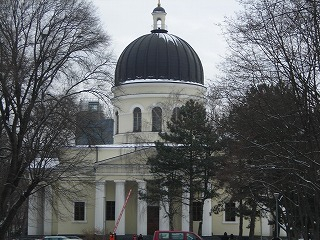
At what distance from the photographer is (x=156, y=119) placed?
6975 cm

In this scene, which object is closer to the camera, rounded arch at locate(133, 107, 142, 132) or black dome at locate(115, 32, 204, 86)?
black dome at locate(115, 32, 204, 86)

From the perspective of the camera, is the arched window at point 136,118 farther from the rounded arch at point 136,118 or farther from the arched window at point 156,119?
the arched window at point 156,119

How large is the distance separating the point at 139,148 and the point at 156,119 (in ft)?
12.0

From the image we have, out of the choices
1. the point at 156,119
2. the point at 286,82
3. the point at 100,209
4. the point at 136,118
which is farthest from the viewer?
the point at 136,118

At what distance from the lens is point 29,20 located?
1148 inches

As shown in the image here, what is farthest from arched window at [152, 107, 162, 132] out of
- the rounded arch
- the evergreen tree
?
the evergreen tree

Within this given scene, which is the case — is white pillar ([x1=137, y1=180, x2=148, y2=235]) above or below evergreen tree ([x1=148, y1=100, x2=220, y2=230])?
below

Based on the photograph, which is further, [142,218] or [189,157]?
[142,218]

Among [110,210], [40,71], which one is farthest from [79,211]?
[40,71]

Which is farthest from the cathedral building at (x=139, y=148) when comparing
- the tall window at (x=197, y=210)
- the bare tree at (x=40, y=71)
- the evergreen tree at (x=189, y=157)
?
the bare tree at (x=40, y=71)

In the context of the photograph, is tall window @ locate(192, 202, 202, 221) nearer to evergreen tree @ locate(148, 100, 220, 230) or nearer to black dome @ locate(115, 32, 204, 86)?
evergreen tree @ locate(148, 100, 220, 230)

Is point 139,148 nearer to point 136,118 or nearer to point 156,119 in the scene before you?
point 156,119

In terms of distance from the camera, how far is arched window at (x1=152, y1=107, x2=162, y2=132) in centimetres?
6869

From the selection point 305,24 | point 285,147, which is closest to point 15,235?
point 285,147
